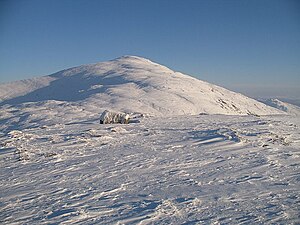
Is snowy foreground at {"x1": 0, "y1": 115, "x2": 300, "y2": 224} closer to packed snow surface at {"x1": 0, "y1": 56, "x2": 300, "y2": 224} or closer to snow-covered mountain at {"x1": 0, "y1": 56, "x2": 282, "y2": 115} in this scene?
packed snow surface at {"x1": 0, "y1": 56, "x2": 300, "y2": 224}

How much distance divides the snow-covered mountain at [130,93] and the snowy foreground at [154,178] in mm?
29269

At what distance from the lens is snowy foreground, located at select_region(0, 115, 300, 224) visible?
650cm

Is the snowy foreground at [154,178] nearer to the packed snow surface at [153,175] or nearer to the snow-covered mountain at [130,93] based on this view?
the packed snow surface at [153,175]

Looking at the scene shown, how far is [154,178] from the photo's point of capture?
29.8 ft

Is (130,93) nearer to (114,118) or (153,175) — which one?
(114,118)

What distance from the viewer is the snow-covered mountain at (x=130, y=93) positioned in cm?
4969

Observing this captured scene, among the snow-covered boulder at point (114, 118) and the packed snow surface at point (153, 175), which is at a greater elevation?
the snow-covered boulder at point (114, 118)

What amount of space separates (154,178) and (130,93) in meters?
49.7

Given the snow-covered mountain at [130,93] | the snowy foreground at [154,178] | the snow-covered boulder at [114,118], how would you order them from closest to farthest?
1. the snowy foreground at [154,178]
2. the snow-covered boulder at [114,118]
3. the snow-covered mountain at [130,93]

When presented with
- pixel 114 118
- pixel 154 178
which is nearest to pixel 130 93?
pixel 114 118

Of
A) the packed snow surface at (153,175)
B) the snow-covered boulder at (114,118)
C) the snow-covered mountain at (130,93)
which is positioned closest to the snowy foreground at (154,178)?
the packed snow surface at (153,175)

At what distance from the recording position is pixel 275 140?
13.5 meters

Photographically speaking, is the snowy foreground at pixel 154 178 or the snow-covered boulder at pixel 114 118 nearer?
the snowy foreground at pixel 154 178

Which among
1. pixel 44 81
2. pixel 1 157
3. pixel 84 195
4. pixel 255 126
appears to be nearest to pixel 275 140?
pixel 255 126
